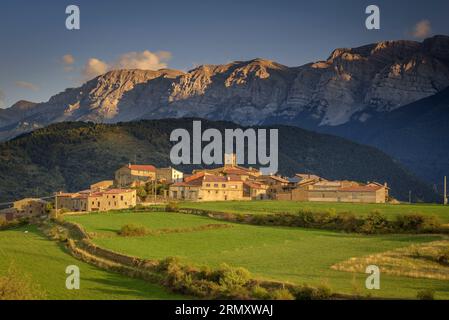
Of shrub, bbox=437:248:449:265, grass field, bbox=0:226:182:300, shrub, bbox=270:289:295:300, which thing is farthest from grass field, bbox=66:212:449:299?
shrub, bbox=437:248:449:265

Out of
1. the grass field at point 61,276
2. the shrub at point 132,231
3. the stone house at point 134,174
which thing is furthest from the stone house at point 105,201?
the grass field at point 61,276

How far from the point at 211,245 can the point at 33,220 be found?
43.8 meters

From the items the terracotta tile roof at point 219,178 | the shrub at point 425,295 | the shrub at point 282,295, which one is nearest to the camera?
the shrub at point 425,295

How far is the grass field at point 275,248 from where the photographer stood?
3672cm

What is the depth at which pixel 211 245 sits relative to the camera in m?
54.6

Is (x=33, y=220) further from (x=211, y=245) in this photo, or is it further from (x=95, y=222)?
(x=211, y=245)

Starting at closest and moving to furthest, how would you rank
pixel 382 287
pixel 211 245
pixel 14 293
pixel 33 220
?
pixel 14 293 → pixel 382 287 → pixel 211 245 → pixel 33 220

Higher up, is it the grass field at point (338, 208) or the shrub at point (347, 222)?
the grass field at point (338, 208)

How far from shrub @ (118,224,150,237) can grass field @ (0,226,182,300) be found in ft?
21.1

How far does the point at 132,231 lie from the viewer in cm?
6275

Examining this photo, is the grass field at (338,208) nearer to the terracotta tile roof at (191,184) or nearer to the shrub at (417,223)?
the shrub at (417,223)

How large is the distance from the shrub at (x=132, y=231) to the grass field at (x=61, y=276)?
6.44m
